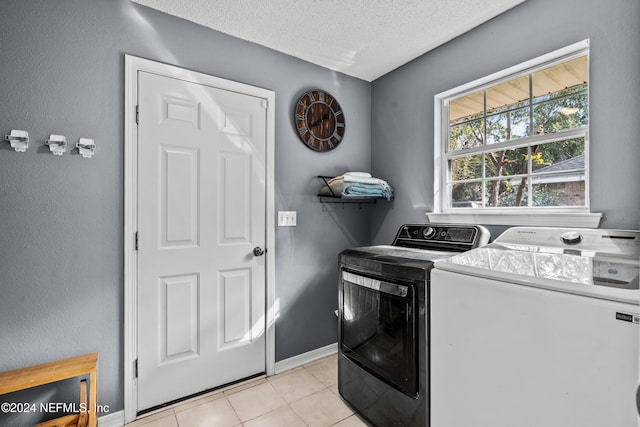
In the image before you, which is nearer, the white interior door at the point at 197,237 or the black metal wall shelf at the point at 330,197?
the white interior door at the point at 197,237

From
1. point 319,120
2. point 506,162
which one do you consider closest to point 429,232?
point 506,162

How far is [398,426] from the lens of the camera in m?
1.52

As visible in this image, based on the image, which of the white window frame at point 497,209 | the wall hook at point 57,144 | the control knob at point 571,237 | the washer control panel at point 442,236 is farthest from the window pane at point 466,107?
the wall hook at point 57,144

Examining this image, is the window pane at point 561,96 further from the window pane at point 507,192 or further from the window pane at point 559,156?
the window pane at point 507,192

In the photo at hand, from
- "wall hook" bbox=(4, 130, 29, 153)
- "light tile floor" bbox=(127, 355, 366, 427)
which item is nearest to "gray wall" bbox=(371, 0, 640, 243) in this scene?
"light tile floor" bbox=(127, 355, 366, 427)

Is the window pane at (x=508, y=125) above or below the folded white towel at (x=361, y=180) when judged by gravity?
above

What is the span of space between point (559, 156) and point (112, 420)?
9.73 ft

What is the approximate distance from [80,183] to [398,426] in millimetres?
2114

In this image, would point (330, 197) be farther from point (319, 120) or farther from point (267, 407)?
point (267, 407)

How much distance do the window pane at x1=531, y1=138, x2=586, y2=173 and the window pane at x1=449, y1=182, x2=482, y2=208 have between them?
38 cm

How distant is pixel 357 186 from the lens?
2.33 meters

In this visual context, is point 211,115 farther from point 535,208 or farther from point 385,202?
point 535,208

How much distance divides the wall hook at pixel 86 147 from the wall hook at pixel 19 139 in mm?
201

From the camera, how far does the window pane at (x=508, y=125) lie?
6.15 ft
